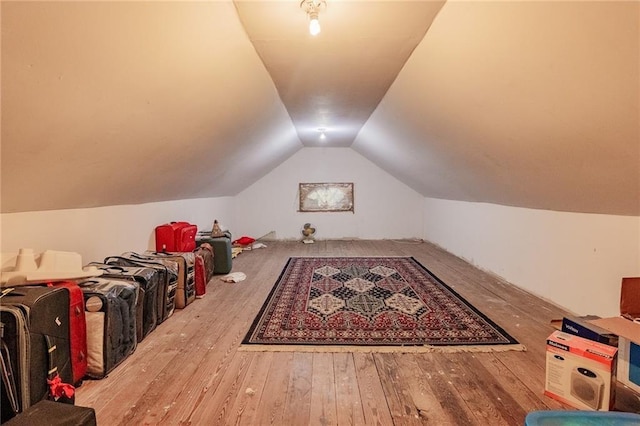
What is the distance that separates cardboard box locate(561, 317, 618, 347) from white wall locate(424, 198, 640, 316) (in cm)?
88

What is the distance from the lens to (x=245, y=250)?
20.4 ft

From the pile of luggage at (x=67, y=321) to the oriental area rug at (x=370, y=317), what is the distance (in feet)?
2.74

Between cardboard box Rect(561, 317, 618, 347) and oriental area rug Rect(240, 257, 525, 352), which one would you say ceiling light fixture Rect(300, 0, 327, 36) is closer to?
oriental area rug Rect(240, 257, 525, 352)

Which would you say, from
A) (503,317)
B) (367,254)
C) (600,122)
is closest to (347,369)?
(503,317)

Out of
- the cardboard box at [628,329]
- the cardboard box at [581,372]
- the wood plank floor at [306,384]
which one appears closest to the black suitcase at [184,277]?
the wood plank floor at [306,384]

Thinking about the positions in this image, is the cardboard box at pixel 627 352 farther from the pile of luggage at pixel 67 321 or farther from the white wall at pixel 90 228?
the white wall at pixel 90 228

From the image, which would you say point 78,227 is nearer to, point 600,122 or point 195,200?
point 195,200

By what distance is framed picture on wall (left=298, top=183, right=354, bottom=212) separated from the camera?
7.34 m

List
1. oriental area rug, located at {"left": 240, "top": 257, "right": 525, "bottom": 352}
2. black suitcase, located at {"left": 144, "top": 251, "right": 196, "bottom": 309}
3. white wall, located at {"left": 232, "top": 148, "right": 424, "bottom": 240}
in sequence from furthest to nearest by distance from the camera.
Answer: white wall, located at {"left": 232, "top": 148, "right": 424, "bottom": 240} → black suitcase, located at {"left": 144, "top": 251, "right": 196, "bottom": 309} → oriental area rug, located at {"left": 240, "top": 257, "right": 525, "bottom": 352}

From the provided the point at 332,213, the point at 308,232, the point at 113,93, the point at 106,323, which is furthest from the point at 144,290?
the point at 332,213

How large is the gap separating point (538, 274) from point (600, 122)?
7.16 feet

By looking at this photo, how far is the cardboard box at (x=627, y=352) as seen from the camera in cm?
181

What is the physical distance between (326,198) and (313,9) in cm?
566

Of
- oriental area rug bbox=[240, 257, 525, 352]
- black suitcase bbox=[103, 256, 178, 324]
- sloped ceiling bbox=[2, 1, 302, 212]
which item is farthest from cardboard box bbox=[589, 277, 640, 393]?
black suitcase bbox=[103, 256, 178, 324]
